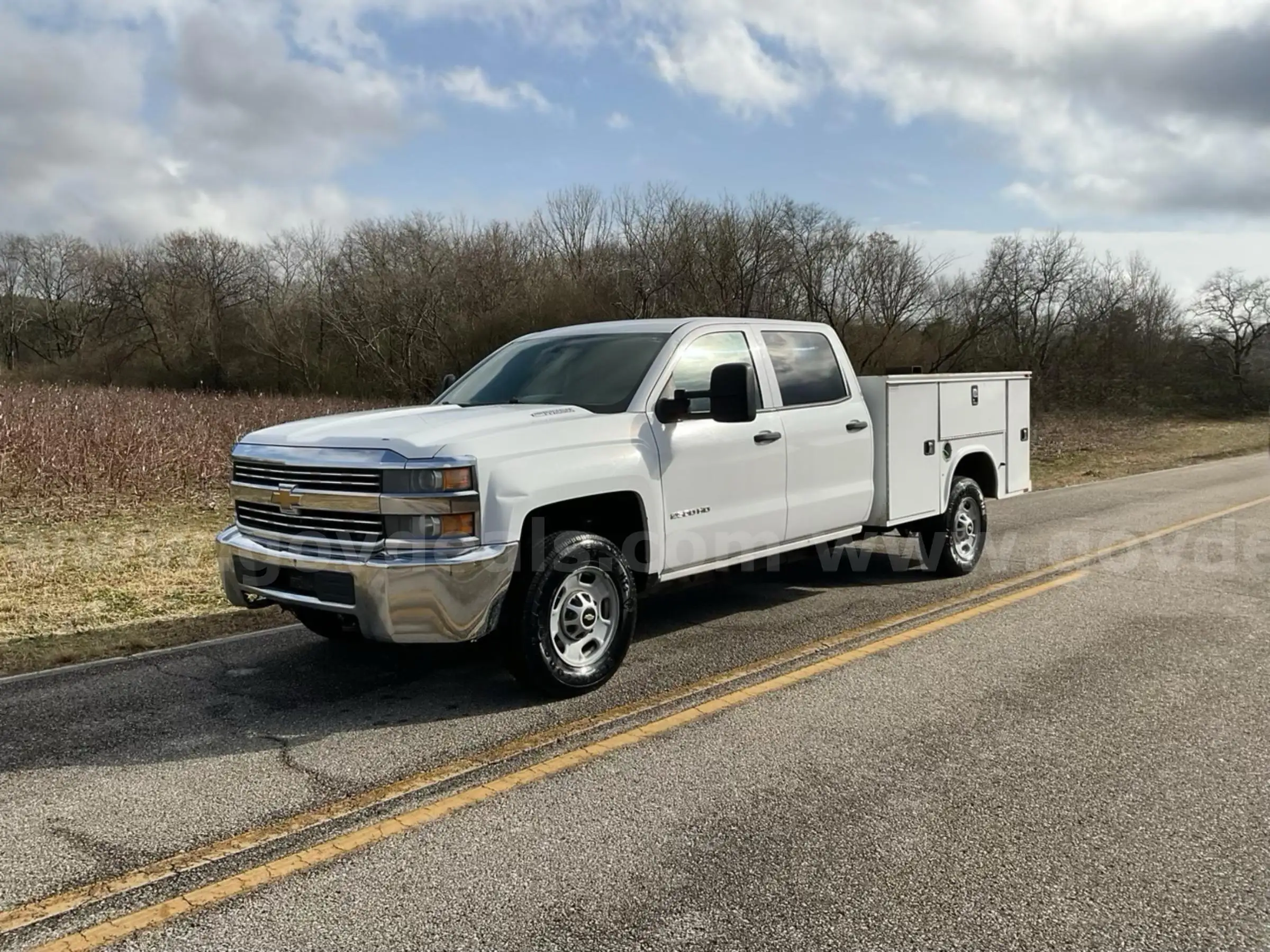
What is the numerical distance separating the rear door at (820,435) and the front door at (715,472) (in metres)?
0.17

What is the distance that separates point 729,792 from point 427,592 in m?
1.71

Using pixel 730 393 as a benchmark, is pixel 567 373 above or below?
above

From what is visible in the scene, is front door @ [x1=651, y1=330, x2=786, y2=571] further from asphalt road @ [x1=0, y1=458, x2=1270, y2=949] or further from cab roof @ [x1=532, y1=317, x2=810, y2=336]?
asphalt road @ [x1=0, y1=458, x2=1270, y2=949]

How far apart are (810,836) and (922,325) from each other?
1779 inches

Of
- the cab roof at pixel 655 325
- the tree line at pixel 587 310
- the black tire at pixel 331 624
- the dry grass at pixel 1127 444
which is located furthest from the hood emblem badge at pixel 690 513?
the tree line at pixel 587 310

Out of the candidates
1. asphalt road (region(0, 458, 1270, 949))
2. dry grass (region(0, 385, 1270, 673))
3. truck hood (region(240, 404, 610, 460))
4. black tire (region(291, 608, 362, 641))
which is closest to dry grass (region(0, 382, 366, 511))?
dry grass (region(0, 385, 1270, 673))

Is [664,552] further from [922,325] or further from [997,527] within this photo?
[922,325]

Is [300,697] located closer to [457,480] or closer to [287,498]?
[287,498]

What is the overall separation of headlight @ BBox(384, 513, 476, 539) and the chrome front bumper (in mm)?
86

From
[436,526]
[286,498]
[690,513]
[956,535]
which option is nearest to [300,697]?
[286,498]

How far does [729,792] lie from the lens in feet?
13.5

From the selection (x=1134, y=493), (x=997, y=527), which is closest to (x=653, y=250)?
(x=1134, y=493)

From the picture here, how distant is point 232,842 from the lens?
369 cm

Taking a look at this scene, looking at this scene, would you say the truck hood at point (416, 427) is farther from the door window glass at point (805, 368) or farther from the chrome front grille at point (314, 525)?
the door window glass at point (805, 368)
